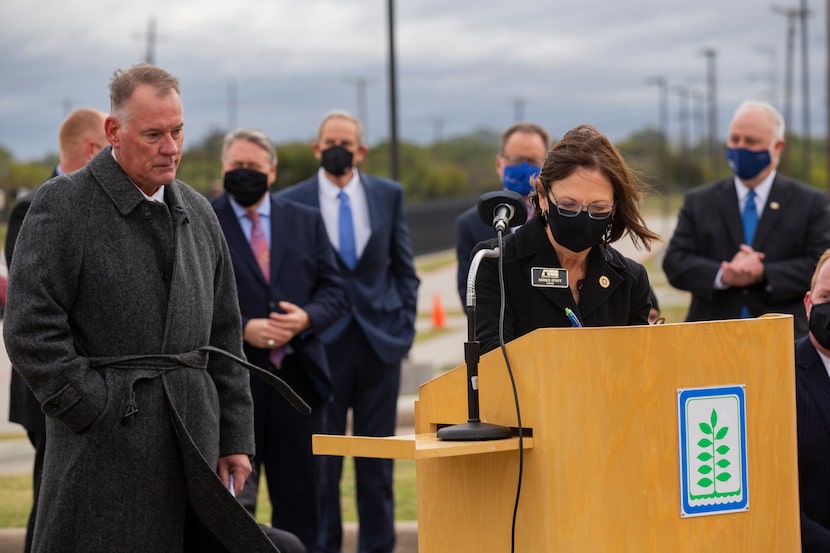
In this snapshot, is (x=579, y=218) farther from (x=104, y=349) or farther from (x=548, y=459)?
(x=104, y=349)

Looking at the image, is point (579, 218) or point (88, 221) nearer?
point (579, 218)

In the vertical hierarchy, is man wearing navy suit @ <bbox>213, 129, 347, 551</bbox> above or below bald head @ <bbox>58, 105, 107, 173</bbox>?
below

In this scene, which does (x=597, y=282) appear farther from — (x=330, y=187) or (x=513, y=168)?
(x=330, y=187)

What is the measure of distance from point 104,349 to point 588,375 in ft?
5.61

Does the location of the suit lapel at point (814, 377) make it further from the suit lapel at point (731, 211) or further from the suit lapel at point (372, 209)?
the suit lapel at point (372, 209)

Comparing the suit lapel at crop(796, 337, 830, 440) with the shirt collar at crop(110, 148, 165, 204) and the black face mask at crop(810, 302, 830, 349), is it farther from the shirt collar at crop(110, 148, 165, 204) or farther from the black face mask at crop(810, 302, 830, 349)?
the shirt collar at crop(110, 148, 165, 204)

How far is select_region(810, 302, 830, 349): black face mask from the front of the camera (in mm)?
4703

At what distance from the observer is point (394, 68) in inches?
559

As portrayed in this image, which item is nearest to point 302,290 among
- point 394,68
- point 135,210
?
point 135,210

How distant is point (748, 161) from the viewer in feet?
24.6

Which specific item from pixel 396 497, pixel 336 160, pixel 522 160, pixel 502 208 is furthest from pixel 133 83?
pixel 396 497

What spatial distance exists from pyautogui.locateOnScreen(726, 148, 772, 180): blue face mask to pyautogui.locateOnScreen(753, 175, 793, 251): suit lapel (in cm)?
17

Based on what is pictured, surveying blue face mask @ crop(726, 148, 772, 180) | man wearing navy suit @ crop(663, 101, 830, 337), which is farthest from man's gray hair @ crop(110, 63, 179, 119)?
blue face mask @ crop(726, 148, 772, 180)

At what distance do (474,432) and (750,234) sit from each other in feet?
15.1
